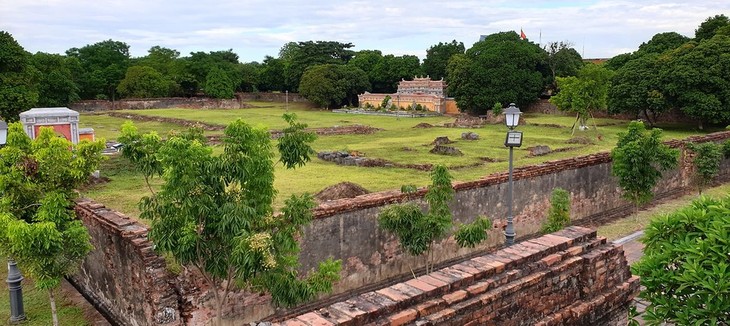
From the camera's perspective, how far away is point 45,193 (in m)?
7.36

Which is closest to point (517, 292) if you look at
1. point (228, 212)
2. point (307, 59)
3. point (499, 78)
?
point (228, 212)

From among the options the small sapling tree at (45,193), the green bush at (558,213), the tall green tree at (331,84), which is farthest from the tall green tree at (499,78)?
the small sapling tree at (45,193)

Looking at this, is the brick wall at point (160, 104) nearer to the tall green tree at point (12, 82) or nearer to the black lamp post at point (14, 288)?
the tall green tree at point (12, 82)

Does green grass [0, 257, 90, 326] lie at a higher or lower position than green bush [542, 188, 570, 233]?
lower

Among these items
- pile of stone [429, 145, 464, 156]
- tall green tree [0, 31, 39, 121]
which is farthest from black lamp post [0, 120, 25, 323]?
tall green tree [0, 31, 39, 121]

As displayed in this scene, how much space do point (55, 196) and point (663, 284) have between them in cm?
698

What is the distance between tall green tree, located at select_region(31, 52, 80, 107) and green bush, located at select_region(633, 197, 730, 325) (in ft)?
173

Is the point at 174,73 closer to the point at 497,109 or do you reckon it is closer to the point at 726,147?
the point at 497,109

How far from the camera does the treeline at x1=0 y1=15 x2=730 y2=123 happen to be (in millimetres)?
30484

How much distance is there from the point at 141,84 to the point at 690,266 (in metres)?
64.5

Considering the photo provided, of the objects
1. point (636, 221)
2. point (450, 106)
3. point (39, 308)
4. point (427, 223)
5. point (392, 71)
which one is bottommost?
point (39, 308)

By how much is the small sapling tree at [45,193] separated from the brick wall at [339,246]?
95cm

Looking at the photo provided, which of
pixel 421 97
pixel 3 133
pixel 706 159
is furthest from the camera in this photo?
pixel 421 97

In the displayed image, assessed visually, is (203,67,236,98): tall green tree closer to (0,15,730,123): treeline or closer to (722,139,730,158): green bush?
(0,15,730,123): treeline
